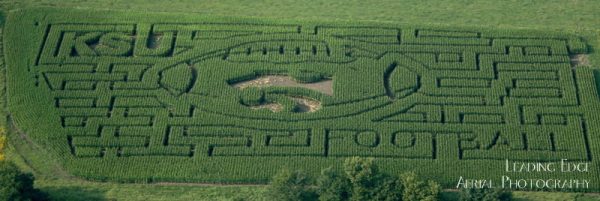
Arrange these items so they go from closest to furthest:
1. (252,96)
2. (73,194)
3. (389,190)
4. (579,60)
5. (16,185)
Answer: (16,185)
(389,190)
(73,194)
(252,96)
(579,60)

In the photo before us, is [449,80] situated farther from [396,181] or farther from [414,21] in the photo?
[396,181]

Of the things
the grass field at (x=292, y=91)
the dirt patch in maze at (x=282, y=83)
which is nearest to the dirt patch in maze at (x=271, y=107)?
the grass field at (x=292, y=91)

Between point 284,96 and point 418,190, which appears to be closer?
point 418,190

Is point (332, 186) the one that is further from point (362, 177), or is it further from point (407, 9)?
point (407, 9)

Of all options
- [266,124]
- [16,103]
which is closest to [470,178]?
[266,124]

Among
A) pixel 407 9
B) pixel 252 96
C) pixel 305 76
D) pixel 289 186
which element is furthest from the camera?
pixel 407 9

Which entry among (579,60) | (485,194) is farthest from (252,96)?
(579,60)

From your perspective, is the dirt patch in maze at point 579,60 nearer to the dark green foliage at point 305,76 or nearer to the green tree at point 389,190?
the dark green foliage at point 305,76

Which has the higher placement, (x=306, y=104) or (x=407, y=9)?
(x=407, y=9)
